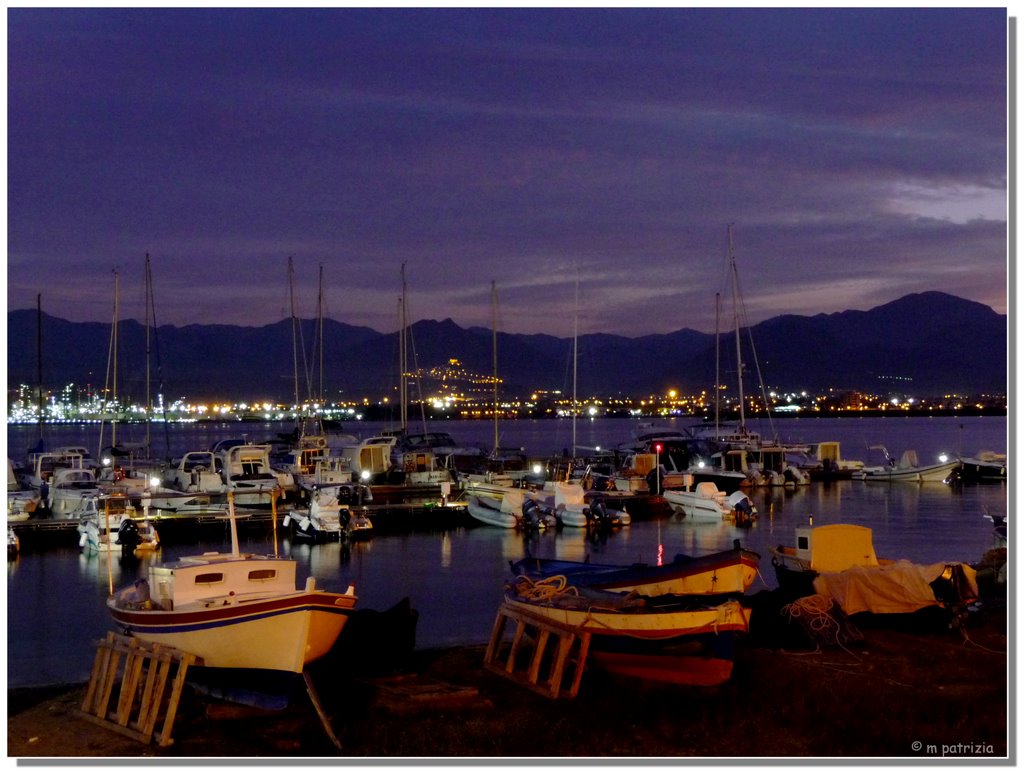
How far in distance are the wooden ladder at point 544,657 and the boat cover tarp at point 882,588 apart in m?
4.68

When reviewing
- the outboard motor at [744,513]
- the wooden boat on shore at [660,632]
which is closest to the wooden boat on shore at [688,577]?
the wooden boat on shore at [660,632]

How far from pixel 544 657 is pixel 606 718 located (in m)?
2.30

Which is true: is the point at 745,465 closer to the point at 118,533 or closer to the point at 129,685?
the point at 118,533

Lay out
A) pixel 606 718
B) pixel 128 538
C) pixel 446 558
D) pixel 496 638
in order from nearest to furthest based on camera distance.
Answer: pixel 606 718 < pixel 496 638 < pixel 128 538 < pixel 446 558

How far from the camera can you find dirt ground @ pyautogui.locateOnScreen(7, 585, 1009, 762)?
37.0 feet

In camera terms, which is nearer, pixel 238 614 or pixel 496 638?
pixel 238 614

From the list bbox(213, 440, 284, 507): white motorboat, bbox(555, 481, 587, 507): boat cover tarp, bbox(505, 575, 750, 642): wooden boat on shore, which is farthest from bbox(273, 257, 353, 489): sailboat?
bbox(505, 575, 750, 642): wooden boat on shore

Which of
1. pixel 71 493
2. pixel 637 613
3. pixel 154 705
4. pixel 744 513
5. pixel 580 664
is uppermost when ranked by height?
pixel 637 613

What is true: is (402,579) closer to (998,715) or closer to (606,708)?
(606,708)

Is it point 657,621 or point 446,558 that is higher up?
point 657,621

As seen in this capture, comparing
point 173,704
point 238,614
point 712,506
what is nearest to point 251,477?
point 712,506

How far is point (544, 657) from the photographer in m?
14.4

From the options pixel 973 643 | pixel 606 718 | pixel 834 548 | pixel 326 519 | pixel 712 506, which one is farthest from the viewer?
pixel 712 506

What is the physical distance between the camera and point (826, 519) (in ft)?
140
